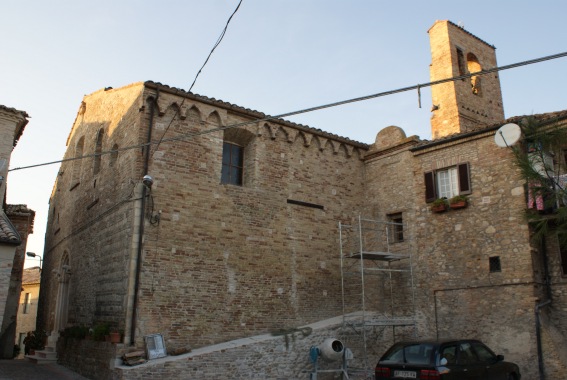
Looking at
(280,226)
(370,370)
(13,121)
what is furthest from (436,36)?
(13,121)

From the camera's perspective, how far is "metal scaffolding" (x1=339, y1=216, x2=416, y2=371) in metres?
12.9

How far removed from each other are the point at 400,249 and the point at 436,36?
A: 12.5 meters

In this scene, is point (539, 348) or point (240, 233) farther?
point (240, 233)

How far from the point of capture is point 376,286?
14.4m

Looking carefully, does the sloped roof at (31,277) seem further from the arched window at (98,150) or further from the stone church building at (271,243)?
the arched window at (98,150)

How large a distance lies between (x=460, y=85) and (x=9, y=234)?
59.3 ft

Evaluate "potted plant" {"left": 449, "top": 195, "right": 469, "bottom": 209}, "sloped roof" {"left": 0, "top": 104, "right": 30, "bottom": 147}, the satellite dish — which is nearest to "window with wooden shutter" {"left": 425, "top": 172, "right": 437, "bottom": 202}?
"potted plant" {"left": 449, "top": 195, "right": 469, "bottom": 209}

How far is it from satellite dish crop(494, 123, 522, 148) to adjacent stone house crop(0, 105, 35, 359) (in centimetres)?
1195

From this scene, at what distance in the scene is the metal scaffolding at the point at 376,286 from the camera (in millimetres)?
12852

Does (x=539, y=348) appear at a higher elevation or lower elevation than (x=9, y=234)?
lower

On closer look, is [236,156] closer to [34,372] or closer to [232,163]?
[232,163]

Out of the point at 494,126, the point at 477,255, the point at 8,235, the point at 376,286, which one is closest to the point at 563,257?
the point at 477,255

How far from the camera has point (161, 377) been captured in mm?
9508

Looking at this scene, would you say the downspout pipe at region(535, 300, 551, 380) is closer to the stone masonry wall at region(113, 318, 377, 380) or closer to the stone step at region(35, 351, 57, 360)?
the stone masonry wall at region(113, 318, 377, 380)
